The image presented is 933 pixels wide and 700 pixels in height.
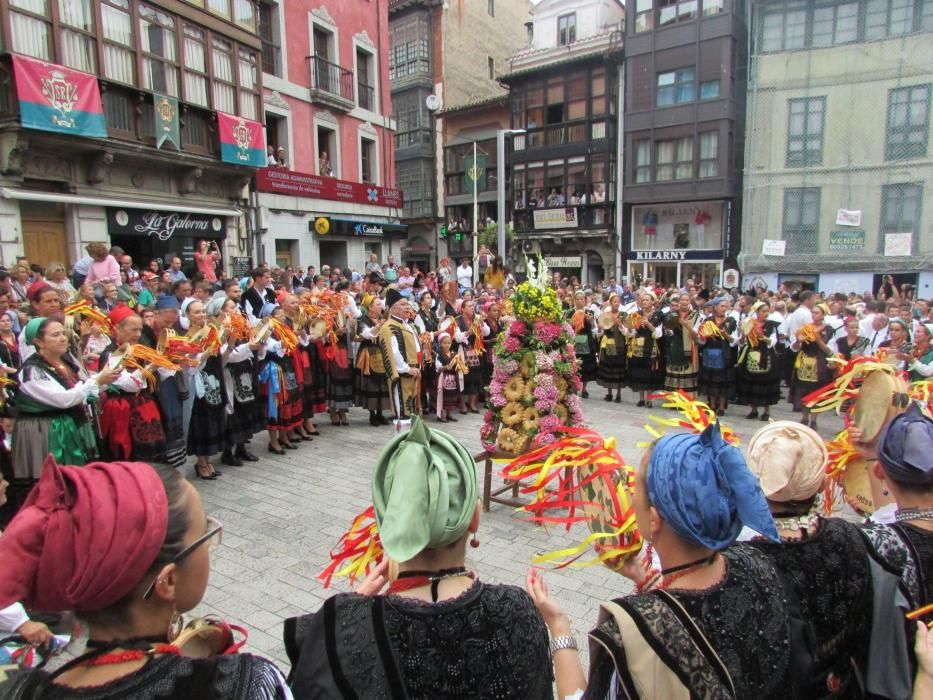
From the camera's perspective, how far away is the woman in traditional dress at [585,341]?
37.5ft

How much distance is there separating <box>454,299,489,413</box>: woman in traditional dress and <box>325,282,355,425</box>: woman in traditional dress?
1.78 m

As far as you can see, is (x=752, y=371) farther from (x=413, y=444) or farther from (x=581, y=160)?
(x=581, y=160)

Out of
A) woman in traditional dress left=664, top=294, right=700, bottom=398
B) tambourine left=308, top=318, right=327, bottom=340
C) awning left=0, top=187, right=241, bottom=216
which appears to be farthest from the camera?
awning left=0, top=187, right=241, bottom=216

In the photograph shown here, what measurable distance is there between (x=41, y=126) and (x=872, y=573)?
14.6 metres

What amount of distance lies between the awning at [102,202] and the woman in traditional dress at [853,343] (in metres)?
→ 14.6

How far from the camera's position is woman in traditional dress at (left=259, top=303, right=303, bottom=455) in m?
7.73

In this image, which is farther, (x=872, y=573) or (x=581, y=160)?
(x=581, y=160)

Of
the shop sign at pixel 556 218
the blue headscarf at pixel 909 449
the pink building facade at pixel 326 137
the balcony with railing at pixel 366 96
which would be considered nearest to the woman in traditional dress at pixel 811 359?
the blue headscarf at pixel 909 449

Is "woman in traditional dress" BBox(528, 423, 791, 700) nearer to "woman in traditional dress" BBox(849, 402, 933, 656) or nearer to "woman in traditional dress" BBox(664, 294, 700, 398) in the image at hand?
"woman in traditional dress" BBox(849, 402, 933, 656)

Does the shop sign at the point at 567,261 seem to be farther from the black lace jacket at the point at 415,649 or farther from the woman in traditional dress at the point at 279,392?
the black lace jacket at the point at 415,649

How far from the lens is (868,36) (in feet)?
78.3

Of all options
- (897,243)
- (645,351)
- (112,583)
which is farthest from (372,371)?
(897,243)

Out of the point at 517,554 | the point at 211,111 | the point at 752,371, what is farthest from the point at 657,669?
the point at 211,111

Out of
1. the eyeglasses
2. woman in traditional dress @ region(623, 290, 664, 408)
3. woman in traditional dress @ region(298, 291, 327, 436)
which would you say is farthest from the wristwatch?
woman in traditional dress @ region(623, 290, 664, 408)
